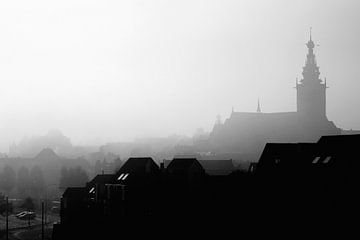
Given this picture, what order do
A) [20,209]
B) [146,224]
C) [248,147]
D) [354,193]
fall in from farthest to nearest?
1. [248,147]
2. [20,209]
3. [146,224]
4. [354,193]

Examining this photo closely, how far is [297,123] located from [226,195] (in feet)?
427

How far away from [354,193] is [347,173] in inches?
82.6

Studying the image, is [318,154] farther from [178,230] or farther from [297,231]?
[178,230]

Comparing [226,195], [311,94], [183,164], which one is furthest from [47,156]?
[226,195]

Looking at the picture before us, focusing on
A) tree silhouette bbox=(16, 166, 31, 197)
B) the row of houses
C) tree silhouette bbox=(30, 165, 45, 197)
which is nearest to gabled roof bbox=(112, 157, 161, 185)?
the row of houses

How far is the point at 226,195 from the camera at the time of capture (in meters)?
52.0

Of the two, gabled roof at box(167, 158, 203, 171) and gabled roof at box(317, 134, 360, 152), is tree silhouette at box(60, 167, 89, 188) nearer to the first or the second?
gabled roof at box(167, 158, 203, 171)

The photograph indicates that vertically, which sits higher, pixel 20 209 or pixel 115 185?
pixel 115 185

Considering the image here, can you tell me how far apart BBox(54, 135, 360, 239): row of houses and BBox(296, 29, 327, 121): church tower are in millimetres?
117998

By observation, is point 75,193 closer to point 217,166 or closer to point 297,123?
point 217,166

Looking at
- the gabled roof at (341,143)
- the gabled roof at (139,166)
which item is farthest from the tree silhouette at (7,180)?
the gabled roof at (341,143)

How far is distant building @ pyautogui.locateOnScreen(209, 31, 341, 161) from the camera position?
175 metres

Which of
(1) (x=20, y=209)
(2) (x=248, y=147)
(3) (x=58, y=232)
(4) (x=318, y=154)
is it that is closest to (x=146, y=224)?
(3) (x=58, y=232)

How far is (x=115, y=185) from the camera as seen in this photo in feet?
201
